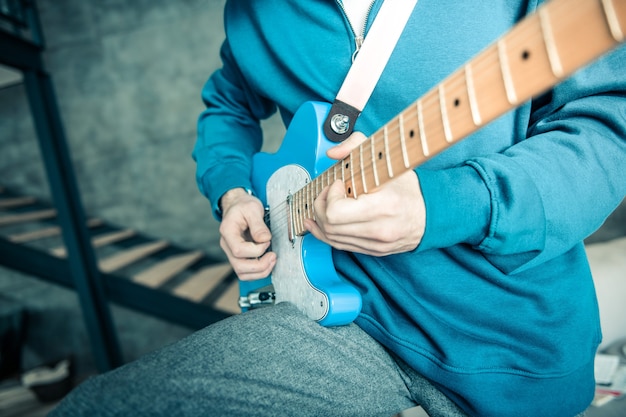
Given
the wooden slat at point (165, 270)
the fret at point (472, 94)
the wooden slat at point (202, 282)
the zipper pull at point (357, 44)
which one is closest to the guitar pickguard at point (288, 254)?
the zipper pull at point (357, 44)

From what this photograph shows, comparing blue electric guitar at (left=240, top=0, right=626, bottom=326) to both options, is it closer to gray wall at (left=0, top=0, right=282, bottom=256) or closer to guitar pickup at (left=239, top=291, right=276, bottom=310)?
guitar pickup at (left=239, top=291, right=276, bottom=310)

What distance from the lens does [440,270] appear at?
29.3 inches

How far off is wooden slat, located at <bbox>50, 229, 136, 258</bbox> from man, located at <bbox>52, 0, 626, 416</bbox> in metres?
2.69

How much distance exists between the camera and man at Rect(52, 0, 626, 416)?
0.59m

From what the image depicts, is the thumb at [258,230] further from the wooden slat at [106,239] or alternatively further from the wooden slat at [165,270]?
the wooden slat at [106,239]

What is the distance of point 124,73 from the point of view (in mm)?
3758

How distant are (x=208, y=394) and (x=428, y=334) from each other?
1.36 feet

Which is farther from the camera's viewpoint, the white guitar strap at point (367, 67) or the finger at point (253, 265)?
the finger at point (253, 265)

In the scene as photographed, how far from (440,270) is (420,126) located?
370 millimetres

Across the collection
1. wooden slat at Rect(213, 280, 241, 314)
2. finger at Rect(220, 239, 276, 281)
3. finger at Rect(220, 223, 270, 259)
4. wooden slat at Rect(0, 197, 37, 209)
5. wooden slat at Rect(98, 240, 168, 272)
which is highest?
wooden slat at Rect(0, 197, 37, 209)

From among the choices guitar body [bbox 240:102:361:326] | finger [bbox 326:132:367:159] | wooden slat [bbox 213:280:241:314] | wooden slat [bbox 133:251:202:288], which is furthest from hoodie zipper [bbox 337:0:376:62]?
wooden slat [bbox 133:251:202:288]

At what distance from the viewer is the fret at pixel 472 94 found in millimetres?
403

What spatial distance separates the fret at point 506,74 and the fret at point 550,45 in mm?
35

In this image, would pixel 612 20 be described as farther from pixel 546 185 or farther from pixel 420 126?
pixel 546 185
